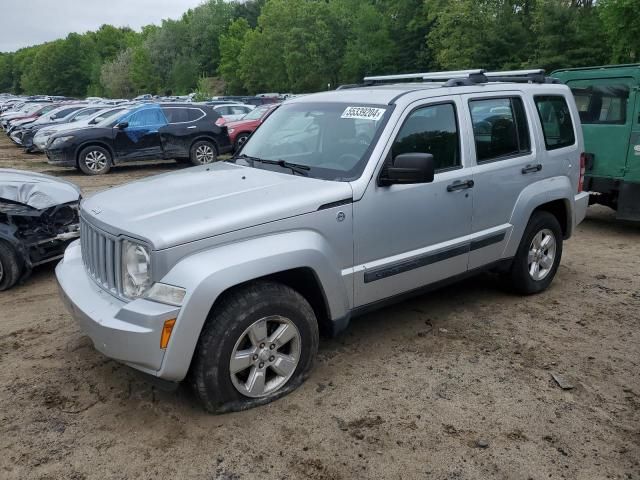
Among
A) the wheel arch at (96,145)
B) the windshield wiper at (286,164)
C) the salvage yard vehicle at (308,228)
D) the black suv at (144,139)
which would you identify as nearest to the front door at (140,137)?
the black suv at (144,139)

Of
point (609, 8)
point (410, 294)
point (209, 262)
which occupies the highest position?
point (609, 8)

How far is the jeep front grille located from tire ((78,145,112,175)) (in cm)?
1130

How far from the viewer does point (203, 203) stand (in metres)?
3.39

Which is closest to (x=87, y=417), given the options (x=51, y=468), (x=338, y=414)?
(x=51, y=468)

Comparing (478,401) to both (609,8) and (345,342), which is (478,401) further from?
(609,8)

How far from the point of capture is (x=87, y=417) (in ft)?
11.1

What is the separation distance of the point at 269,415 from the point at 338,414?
1.36 ft

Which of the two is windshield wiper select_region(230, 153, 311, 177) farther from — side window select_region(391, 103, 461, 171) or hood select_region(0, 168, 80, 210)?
hood select_region(0, 168, 80, 210)

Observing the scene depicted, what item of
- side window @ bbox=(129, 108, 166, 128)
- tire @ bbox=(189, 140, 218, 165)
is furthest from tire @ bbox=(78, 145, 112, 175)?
tire @ bbox=(189, 140, 218, 165)

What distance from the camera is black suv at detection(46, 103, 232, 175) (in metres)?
14.0

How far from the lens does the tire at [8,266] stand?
5.57 metres

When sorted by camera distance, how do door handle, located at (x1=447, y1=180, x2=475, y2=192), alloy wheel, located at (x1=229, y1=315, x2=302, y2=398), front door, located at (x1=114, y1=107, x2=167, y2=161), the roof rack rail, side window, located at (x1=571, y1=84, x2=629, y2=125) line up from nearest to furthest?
alloy wheel, located at (x1=229, y1=315, x2=302, y2=398)
door handle, located at (x1=447, y1=180, x2=475, y2=192)
the roof rack rail
side window, located at (x1=571, y1=84, x2=629, y2=125)
front door, located at (x1=114, y1=107, x2=167, y2=161)

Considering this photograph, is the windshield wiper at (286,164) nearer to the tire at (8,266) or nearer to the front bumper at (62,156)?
the tire at (8,266)

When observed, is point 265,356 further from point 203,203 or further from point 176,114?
point 176,114
